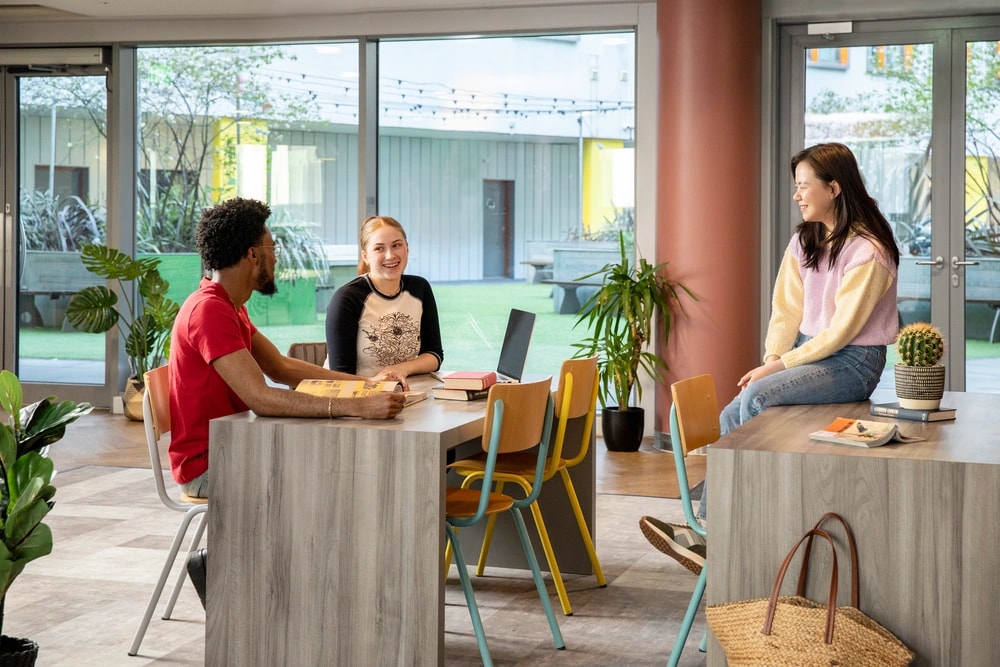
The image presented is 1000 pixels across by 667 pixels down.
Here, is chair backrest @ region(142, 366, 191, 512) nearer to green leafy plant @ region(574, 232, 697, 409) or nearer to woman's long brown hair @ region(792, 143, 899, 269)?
woman's long brown hair @ region(792, 143, 899, 269)

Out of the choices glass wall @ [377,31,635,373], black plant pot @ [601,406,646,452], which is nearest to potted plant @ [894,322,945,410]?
black plant pot @ [601,406,646,452]

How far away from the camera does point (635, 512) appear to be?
5227mm

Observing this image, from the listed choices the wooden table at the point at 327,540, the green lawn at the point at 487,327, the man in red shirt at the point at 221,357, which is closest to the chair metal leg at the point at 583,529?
the wooden table at the point at 327,540

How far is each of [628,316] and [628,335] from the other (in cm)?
30

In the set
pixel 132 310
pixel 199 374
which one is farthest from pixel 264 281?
pixel 132 310

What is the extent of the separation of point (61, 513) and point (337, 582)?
106 inches

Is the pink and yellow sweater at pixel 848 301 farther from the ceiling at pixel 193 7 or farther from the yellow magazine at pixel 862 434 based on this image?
the ceiling at pixel 193 7

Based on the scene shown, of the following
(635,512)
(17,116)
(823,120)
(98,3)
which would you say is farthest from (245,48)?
(635,512)

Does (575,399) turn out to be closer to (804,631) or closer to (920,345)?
(920,345)

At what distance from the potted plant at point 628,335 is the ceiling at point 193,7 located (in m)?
2.10

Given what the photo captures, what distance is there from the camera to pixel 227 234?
11.0 feet

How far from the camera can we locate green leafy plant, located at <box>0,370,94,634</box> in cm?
261

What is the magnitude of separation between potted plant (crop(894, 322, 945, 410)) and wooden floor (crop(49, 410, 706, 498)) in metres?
2.65

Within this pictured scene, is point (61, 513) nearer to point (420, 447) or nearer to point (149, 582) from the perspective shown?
point (149, 582)
